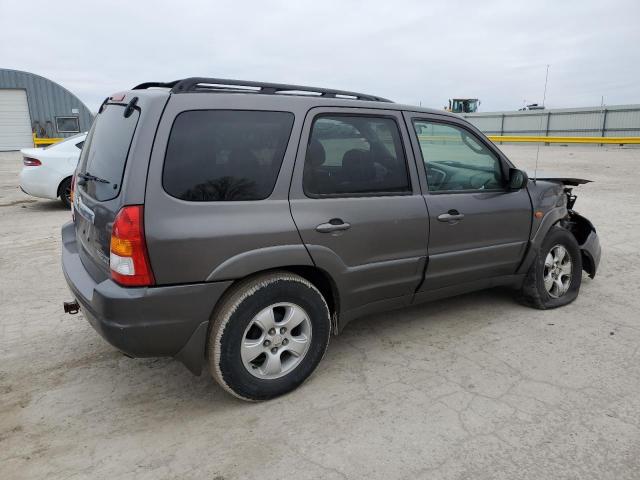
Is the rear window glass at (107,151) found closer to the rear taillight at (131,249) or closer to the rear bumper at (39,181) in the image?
the rear taillight at (131,249)

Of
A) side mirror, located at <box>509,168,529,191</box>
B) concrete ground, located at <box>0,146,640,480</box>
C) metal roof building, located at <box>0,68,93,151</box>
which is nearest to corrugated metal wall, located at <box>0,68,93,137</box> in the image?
metal roof building, located at <box>0,68,93,151</box>

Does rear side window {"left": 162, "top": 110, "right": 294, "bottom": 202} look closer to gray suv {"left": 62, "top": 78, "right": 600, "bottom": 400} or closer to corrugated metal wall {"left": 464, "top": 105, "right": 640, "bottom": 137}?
gray suv {"left": 62, "top": 78, "right": 600, "bottom": 400}

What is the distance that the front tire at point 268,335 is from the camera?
8.78ft

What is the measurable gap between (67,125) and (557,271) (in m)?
33.4

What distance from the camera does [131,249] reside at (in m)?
2.42

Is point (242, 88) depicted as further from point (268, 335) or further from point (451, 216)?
point (451, 216)

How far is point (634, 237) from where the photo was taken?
22.1ft

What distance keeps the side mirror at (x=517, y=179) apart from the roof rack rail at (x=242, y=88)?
49.0 inches

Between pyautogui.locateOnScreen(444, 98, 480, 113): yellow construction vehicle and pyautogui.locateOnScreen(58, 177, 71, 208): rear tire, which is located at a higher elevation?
pyautogui.locateOnScreen(444, 98, 480, 113): yellow construction vehicle

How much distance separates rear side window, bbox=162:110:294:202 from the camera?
2.54 meters

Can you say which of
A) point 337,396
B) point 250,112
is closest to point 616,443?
point 337,396

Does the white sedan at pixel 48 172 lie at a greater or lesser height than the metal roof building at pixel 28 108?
lesser

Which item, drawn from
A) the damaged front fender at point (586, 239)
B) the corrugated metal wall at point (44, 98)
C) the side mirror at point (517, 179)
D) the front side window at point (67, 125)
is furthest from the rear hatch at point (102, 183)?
the front side window at point (67, 125)

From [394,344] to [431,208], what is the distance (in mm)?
1050
